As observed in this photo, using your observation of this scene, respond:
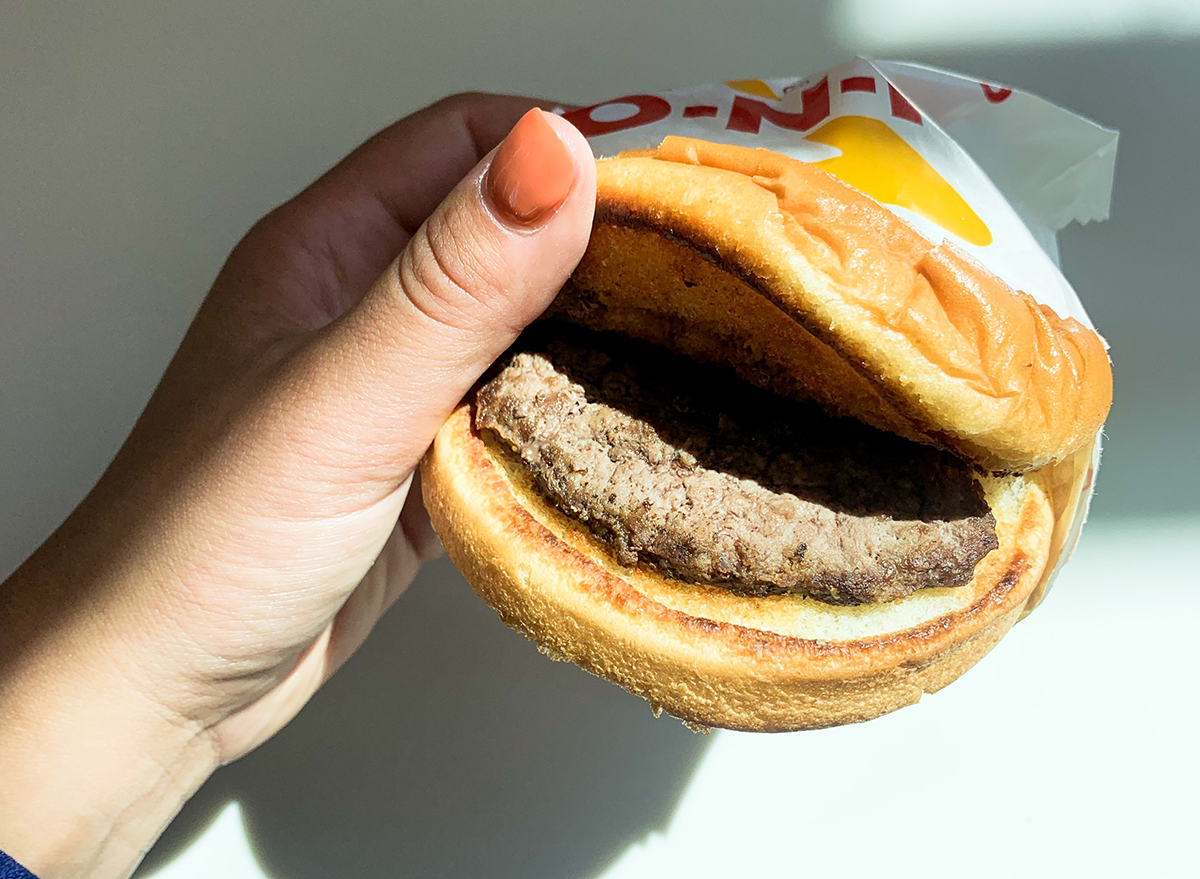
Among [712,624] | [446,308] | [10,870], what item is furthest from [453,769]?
[446,308]

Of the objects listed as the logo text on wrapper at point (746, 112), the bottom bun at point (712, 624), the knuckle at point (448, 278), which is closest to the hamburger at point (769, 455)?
the bottom bun at point (712, 624)

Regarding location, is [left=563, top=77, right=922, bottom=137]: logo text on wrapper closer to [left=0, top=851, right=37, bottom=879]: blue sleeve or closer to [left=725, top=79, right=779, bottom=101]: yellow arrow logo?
[left=725, top=79, right=779, bottom=101]: yellow arrow logo

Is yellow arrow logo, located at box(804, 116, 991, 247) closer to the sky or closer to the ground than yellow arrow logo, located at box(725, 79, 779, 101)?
closer to the ground

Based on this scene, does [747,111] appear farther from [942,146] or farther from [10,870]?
[10,870]

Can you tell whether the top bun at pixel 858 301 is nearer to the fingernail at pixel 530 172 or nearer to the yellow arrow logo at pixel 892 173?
the fingernail at pixel 530 172

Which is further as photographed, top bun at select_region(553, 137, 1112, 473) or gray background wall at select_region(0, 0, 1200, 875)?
gray background wall at select_region(0, 0, 1200, 875)

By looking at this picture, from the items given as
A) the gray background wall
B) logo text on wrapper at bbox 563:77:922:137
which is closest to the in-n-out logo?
logo text on wrapper at bbox 563:77:922:137

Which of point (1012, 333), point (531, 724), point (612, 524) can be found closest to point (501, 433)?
point (612, 524)
